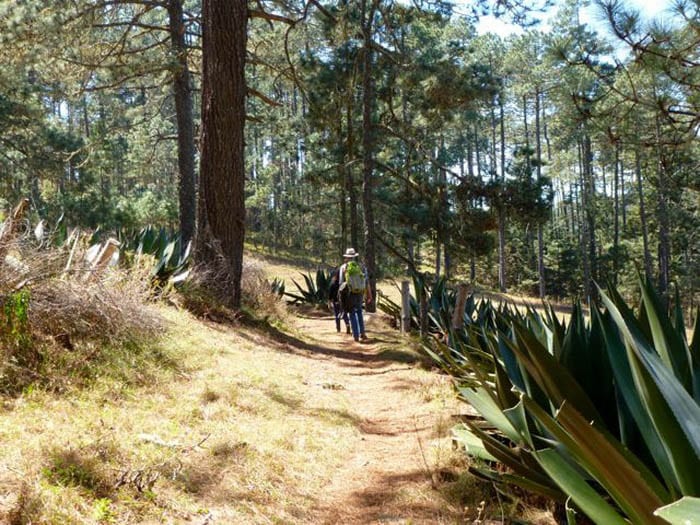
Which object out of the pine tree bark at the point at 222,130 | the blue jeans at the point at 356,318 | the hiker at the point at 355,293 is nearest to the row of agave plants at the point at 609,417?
the pine tree bark at the point at 222,130

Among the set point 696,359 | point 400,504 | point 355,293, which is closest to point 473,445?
point 400,504

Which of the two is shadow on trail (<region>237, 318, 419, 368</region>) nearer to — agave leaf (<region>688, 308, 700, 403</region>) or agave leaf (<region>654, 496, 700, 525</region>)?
agave leaf (<region>688, 308, 700, 403</region>)

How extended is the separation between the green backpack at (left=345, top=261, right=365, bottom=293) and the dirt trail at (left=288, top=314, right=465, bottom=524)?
1323 mm

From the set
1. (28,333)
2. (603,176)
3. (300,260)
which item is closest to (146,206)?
(300,260)

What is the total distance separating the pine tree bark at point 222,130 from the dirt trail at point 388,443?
222 centimetres

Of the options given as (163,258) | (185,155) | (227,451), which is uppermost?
(185,155)

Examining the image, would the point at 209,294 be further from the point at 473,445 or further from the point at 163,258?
the point at 473,445

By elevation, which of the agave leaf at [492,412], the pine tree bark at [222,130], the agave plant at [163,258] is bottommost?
the agave leaf at [492,412]

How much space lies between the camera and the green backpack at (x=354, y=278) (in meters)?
8.63

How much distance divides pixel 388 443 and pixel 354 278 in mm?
4936

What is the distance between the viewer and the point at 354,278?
8.71 metres

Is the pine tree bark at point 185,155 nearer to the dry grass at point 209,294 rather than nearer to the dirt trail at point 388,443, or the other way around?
the dry grass at point 209,294

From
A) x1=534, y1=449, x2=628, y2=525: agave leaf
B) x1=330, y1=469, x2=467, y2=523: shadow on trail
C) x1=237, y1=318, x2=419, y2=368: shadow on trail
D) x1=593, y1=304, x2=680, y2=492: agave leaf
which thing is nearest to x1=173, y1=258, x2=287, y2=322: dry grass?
x1=237, y1=318, x2=419, y2=368: shadow on trail

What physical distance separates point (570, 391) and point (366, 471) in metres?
1.63
